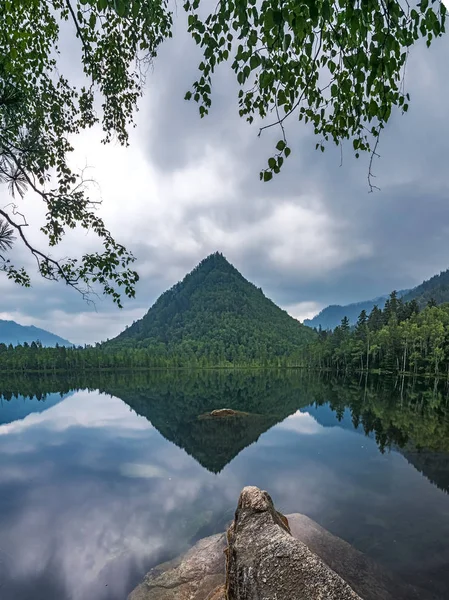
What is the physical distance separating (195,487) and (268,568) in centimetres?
1735

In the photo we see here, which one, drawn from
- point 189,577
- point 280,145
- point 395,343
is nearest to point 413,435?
point 189,577

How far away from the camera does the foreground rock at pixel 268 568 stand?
4863 millimetres

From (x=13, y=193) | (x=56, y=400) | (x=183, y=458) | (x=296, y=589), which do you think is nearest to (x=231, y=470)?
(x=183, y=458)

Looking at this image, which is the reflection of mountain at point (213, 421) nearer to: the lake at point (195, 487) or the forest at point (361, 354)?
the lake at point (195, 487)

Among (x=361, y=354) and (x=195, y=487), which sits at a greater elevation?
(x=361, y=354)

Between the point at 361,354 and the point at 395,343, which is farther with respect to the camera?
the point at 361,354

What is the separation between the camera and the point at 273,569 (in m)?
5.22

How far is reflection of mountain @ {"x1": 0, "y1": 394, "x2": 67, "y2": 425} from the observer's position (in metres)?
53.8

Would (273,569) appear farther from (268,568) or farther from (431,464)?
(431,464)

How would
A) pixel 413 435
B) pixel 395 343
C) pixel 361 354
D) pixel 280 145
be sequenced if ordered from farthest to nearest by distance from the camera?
pixel 361 354, pixel 395 343, pixel 413 435, pixel 280 145

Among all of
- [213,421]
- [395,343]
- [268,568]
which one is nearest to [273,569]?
[268,568]

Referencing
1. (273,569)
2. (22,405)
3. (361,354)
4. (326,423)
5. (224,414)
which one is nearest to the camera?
(273,569)

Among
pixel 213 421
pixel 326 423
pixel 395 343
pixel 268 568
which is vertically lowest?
pixel 213 421

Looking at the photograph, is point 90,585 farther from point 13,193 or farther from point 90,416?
point 90,416
